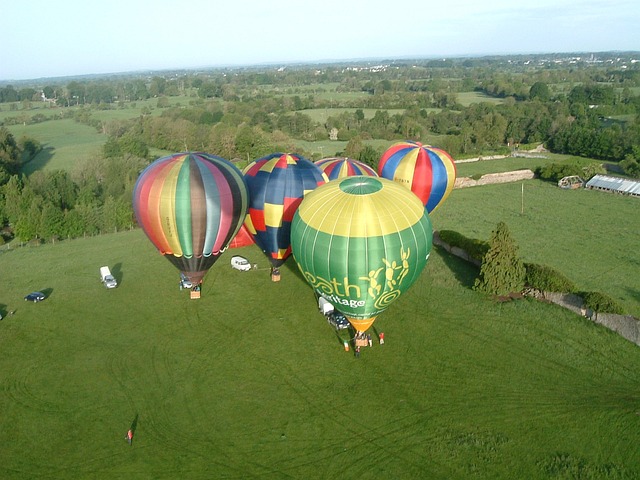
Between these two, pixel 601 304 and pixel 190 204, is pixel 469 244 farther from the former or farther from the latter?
pixel 190 204

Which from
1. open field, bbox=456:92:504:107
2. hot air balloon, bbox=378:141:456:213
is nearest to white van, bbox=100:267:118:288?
hot air balloon, bbox=378:141:456:213

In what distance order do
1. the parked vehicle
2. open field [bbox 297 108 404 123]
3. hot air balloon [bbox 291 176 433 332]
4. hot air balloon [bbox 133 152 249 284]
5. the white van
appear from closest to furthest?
hot air balloon [bbox 291 176 433 332], hot air balloon [bbox 133 152 249 284], the parked vehicle, the white van, open field [bbox 297 108 404 123]

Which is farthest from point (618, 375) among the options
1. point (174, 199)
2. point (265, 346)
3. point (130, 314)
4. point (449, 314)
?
point (130, 314)

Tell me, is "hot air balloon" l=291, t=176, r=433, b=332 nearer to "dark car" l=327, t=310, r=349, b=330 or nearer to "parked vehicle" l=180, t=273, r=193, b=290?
"dark car" l=327, t=310, r=349, b=330

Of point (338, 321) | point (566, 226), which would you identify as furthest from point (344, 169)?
point (566, 226)

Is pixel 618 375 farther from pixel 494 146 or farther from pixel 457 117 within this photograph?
pixel 457 117

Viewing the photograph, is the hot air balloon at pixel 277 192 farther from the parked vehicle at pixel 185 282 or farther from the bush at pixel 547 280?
the bush at pixel 547 280
